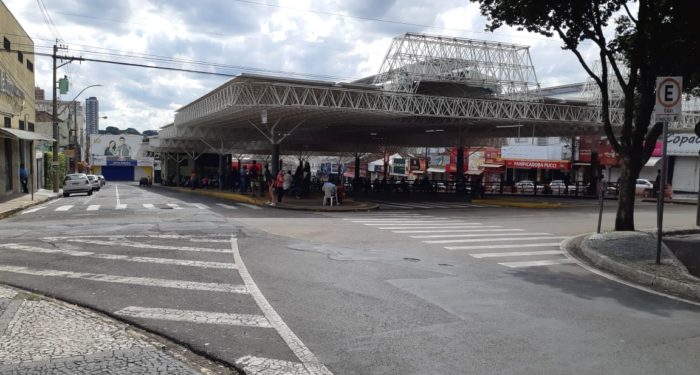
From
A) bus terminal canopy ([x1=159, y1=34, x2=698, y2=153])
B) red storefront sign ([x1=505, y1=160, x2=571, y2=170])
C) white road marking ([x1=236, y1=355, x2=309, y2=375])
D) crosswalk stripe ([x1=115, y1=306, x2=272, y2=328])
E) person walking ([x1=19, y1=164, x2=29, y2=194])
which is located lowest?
white road marking ([x1=236, y1=355, x2=309, y2=375])

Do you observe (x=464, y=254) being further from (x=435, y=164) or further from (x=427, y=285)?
(x=435, y=164)

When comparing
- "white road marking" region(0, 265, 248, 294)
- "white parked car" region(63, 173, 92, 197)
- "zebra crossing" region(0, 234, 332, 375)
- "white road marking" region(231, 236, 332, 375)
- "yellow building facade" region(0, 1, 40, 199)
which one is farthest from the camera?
"white parked car" region(63, 173, 92, 197)

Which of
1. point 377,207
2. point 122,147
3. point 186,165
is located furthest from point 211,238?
point 122,147

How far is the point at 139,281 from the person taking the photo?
797 centimetres

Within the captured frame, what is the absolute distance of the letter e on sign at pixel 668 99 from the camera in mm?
9281

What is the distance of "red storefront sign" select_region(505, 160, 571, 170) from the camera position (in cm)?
5541

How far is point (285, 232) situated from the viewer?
1456 cm

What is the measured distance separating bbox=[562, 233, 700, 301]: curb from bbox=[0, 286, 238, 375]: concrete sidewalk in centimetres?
680

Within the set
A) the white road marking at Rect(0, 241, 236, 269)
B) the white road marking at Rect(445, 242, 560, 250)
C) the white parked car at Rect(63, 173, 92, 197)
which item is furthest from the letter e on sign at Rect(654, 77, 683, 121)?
the white parked car at Rect(63, 173, 92, 197)

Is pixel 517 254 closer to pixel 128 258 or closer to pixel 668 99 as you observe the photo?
pixel 668 99

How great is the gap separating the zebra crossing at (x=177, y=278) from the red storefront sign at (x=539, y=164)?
48849 millimetres

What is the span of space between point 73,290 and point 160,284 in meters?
1.12

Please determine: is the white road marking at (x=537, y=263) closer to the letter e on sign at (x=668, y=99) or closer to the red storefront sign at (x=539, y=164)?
the letter e on sign at (x=668, y=99)

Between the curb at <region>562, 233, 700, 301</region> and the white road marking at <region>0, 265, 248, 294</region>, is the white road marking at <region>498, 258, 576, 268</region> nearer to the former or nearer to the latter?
the curb at <region>562, 233, 700, 301</region>
